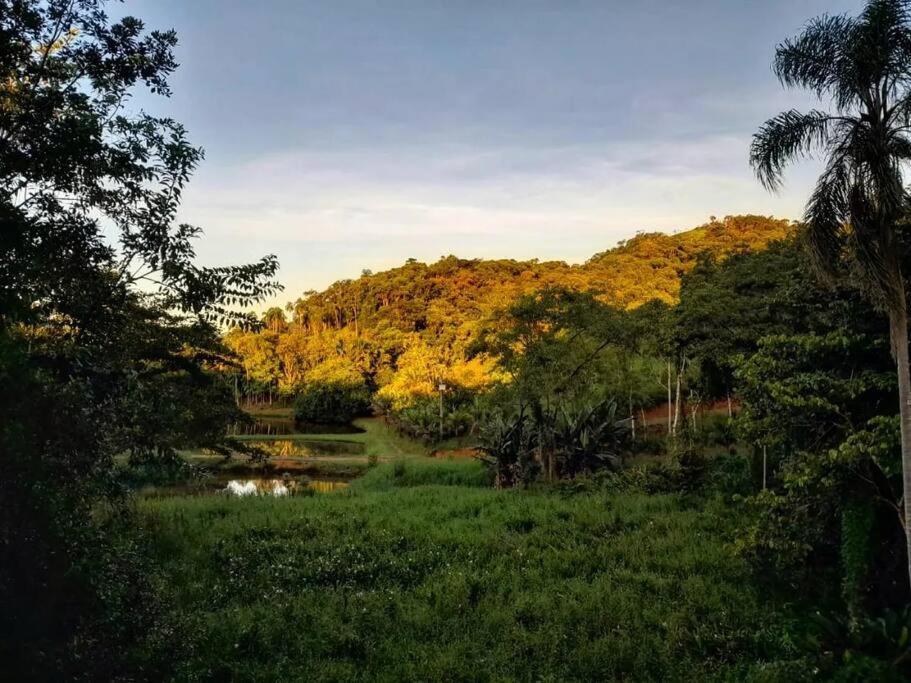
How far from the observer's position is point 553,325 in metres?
18.1

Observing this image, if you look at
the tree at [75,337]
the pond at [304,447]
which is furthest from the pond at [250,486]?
the tree at [75,337]

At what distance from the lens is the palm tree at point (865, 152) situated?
6.57 m

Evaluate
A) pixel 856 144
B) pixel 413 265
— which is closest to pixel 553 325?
pixel 856 144

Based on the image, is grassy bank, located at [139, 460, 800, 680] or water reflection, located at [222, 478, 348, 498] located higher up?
grassy bank, located at [139, 460, 800, 680]

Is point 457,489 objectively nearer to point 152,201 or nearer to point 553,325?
point 553,325

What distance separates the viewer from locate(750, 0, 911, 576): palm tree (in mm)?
6570

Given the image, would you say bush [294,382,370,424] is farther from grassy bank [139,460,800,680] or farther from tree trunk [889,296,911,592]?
tree trunk [889,296,911,592]

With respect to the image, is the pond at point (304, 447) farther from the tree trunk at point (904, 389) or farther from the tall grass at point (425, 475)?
the tree trunk at point (904, 389)

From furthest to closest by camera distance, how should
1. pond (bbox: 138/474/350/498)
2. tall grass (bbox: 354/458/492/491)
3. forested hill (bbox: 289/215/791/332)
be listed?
forested hill (bbox: 289/215/791/332) → tall grass (bbox: 354/458/492/491) → pond (bbox: 138/474/350/498)

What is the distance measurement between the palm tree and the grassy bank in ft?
9.34

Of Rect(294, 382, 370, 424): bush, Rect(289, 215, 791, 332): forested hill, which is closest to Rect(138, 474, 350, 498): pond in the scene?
Rect(289, 215, 791, 332): forested hill

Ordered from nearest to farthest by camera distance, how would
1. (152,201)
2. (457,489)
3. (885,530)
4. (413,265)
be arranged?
(152,201) → (885,530) → (457,489) → (413,265)

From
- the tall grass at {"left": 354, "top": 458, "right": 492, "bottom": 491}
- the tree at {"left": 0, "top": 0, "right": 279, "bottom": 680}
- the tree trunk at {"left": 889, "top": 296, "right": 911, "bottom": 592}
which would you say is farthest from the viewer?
the tall grass at {"left": 354, "top": 458, "right": 492, "bottom": 491}

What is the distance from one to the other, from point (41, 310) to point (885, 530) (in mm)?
10205
